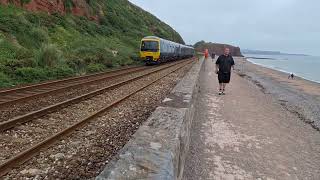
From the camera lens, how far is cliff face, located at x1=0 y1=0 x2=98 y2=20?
2908 cm

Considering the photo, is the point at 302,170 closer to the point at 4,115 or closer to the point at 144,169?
the point at 144,169

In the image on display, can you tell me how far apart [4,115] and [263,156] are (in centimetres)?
578

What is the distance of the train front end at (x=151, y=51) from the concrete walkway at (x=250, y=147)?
2018 centimetres

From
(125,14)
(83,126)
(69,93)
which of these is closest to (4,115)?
(83,126)

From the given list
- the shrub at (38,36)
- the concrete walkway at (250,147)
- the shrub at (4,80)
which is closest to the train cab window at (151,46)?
the shrub at (38,36)

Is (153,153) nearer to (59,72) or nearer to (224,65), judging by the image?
(224,65)

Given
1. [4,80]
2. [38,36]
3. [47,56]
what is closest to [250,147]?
[4,80]

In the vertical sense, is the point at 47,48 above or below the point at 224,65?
above

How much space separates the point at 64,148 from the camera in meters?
5.77

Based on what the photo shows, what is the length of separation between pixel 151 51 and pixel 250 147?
25142 millimetres

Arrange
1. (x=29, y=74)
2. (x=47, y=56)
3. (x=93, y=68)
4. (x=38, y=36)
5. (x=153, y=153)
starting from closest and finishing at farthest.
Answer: (x=153, y=153) → (x=29, y=74) → (x=47, y=56) → (x=93, y=68) → (x=38, y=36)

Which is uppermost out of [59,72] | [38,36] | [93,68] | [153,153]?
[38,36]

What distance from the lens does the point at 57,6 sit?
3478cm

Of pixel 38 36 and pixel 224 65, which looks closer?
pixel 224 65
